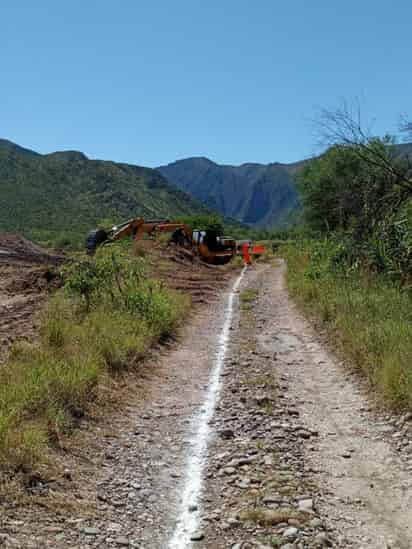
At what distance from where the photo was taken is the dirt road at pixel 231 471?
13.5 feet

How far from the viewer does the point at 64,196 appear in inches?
2864

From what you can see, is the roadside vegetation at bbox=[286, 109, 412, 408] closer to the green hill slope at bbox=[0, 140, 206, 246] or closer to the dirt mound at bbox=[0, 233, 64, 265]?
the dirt mound at bbox=[0, 233, 64, 265]

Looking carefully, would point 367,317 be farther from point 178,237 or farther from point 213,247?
point 213,247

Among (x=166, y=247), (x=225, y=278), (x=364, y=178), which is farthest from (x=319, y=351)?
(x=166, y=247)

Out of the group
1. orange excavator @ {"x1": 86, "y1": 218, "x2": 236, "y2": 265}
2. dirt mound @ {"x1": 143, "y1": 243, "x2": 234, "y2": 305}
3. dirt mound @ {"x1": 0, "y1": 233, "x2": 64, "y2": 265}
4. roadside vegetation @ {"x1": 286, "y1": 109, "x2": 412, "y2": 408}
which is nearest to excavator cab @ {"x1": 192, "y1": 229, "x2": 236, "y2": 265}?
orange excavator @ {"x1": 86, "y1": 218, "x2": 236, "y2": 265}

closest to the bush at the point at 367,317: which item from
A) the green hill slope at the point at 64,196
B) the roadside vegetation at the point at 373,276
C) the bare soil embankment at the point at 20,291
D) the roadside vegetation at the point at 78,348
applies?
the roadside vegetation at the point at 373,276

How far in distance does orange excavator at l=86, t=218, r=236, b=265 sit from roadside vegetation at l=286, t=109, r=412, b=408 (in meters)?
9.74

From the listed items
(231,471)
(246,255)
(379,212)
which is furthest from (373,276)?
(246,255)

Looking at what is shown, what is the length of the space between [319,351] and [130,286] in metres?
4.55

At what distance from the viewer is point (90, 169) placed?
290 ft

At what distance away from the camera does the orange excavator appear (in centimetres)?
2494

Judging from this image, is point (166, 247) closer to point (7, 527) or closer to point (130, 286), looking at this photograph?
point (130, 286)

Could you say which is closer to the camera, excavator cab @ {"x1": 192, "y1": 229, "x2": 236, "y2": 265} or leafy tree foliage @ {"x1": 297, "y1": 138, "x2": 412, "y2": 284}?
leafy tree foliage @ {"x1": 297, "y1": 138, "x2": 412, "y2": 284}

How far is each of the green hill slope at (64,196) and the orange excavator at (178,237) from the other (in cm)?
1618
